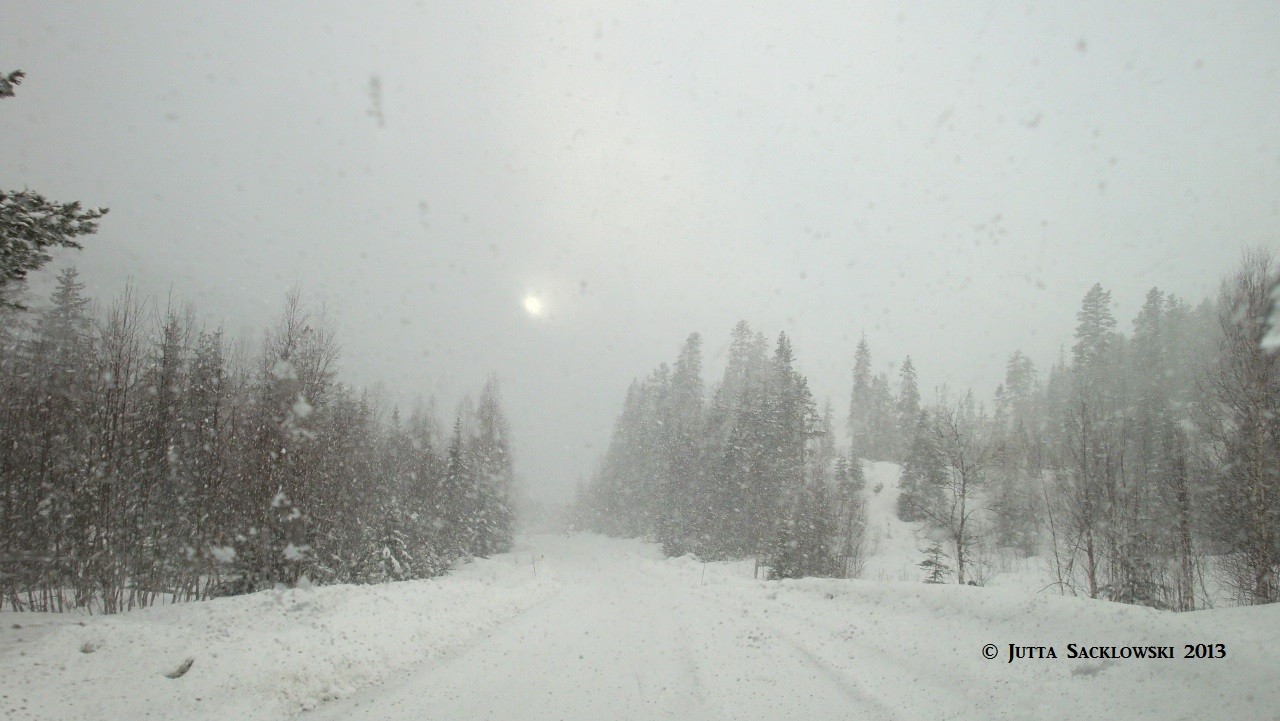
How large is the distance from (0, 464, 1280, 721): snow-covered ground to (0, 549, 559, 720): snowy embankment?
29 millimetres

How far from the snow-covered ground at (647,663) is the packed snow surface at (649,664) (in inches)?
1.3

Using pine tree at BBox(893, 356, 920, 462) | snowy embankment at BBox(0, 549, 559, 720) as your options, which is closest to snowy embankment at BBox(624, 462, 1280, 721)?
snowy embankment at BBox(0, 549, 559, 720)

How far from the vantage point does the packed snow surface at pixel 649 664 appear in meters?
6.72

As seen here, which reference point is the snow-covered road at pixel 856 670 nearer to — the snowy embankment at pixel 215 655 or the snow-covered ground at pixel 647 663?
the snow-covered ground at pixel 647 663

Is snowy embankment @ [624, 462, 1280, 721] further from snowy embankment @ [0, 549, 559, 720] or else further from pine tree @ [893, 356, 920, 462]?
pine tree @ [893, 356, 920, 462]

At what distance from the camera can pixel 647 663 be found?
10.9 metres

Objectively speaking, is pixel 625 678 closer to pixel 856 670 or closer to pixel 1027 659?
pixel 856 670

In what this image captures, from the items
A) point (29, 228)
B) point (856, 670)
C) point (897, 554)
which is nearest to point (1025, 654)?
point (856, 670)

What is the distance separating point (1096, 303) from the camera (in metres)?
56.3

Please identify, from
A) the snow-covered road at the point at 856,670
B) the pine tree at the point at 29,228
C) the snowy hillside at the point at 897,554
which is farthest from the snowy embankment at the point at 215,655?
the snowy hillside at the point at 897,554

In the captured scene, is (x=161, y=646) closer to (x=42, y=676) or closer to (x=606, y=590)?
(x=42, y=676)

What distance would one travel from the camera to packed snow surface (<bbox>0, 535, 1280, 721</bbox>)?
6.72 metres

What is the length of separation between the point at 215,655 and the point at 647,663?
759 cm

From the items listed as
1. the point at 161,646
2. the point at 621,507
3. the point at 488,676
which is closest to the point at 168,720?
the point at 161,646
